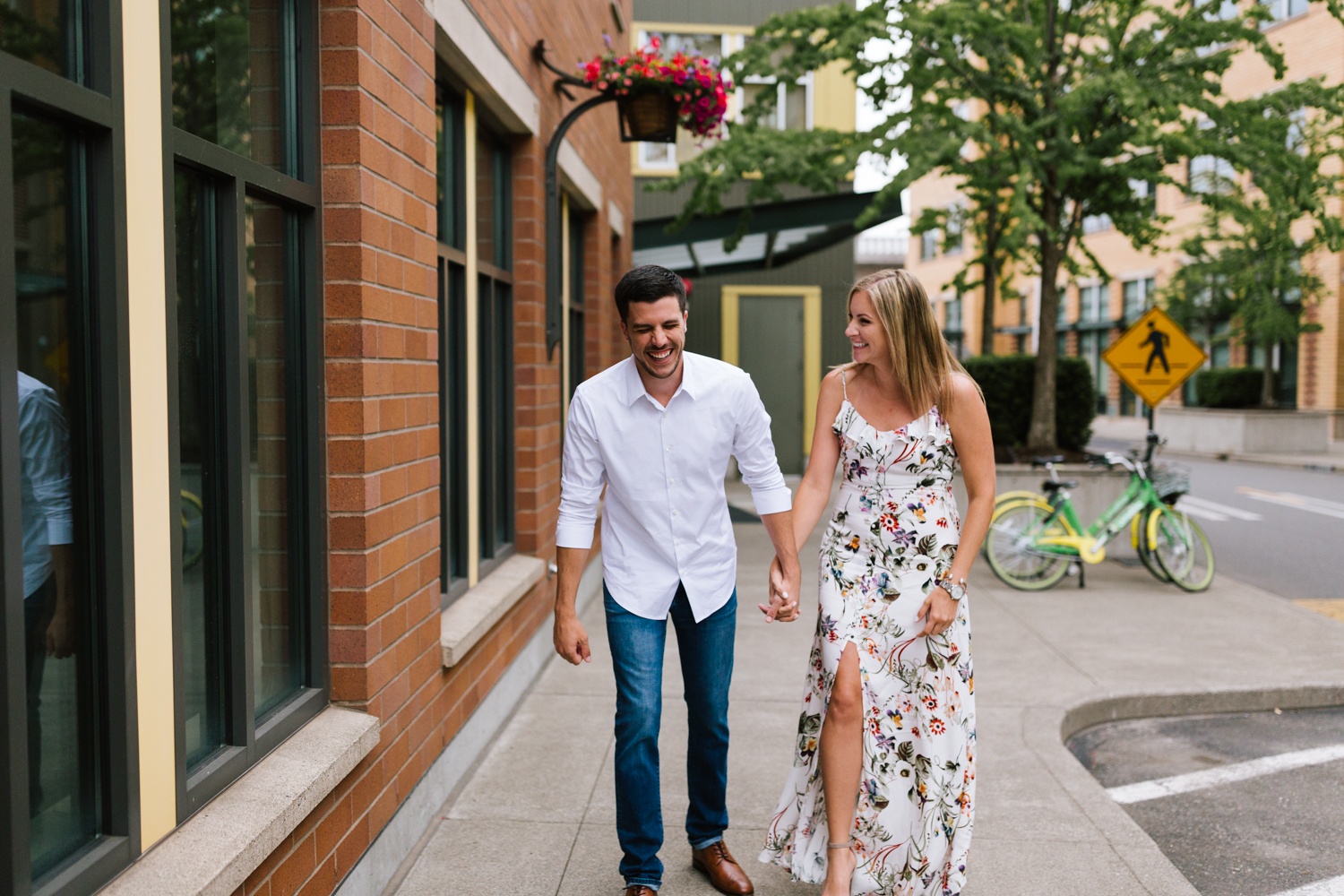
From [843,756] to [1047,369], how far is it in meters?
8.41

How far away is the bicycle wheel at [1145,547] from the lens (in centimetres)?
834

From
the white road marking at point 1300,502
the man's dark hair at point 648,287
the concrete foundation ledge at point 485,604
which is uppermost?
the man's dark hair at point 648,287

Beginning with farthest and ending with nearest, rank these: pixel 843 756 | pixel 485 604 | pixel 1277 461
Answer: pixel 1277 461, pixel 485 604, pixel 843 756

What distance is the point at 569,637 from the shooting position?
2.97 metres

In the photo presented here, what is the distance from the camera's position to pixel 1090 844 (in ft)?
11.8

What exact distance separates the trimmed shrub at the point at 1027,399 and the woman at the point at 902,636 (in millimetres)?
8939

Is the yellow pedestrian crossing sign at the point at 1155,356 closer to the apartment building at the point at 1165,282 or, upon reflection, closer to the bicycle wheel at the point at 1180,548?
the bicycle wheel at the point at 1180,548

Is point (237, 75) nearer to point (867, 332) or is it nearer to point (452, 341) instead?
point (867, 332)

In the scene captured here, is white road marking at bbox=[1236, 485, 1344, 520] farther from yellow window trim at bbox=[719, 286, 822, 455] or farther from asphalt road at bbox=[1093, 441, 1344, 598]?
yellow window trim at bbox=[719, 286, 822, 455]

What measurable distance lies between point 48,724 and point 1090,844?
10.3 ft

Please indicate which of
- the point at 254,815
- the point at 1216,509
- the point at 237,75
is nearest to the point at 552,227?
the point at 237,75

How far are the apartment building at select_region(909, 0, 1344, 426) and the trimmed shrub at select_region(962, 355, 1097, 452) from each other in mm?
1213

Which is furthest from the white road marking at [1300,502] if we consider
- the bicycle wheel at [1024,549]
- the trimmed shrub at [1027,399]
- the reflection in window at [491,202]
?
the reflection in window at [491,202]

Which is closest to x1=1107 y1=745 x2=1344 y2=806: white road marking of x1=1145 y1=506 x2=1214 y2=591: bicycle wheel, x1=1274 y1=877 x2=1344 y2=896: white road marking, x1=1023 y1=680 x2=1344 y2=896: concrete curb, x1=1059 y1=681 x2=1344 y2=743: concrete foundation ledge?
x1=1023 y1=680 x2=1344 y2=896: concrete curb
